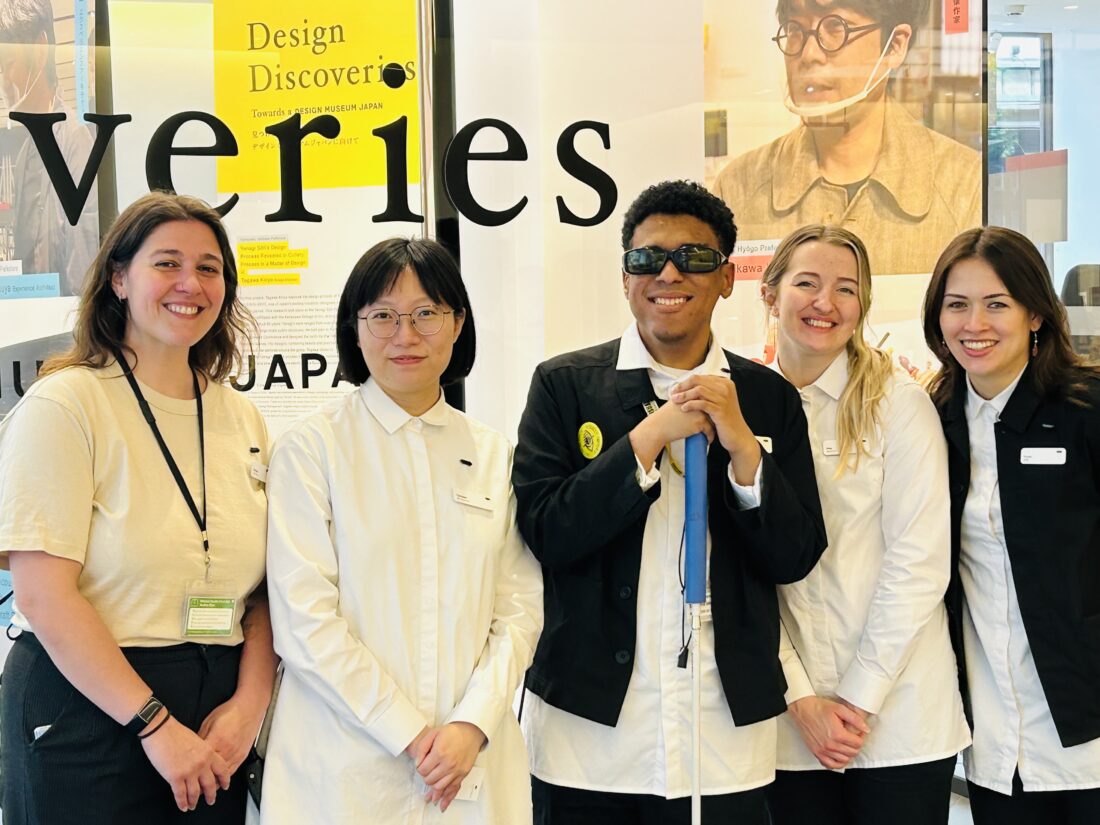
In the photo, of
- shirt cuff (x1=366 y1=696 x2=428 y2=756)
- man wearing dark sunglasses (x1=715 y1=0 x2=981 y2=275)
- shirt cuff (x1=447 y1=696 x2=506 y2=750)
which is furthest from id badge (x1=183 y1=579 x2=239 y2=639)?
man wearing dark sunglasses (x1=715 y1=0 x2=981 y2=275)

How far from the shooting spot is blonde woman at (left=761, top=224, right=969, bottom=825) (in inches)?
86.7

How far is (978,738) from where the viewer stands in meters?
2.30

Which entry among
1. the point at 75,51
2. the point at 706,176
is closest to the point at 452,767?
the point at 706,176

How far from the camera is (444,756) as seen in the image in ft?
6.04

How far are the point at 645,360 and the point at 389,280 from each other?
21.7 inches

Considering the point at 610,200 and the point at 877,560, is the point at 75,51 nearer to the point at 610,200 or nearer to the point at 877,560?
the point at 610,200

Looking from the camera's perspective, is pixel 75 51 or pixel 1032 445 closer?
pixel 1032 445

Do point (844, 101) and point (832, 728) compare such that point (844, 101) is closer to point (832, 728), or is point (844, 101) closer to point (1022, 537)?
point (1022, 537)

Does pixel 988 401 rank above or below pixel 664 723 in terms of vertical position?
above

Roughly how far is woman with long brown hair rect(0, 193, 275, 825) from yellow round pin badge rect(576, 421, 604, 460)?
2.17 feet

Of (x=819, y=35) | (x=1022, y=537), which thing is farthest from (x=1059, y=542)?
(x=819, y=35)

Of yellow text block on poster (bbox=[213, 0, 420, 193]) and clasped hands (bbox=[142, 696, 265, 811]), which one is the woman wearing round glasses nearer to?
clasped hands (bbox=[142, 696, 265, 811])

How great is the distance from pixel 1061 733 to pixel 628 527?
1.05 metres

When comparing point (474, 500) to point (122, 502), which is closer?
point (122, 502)
